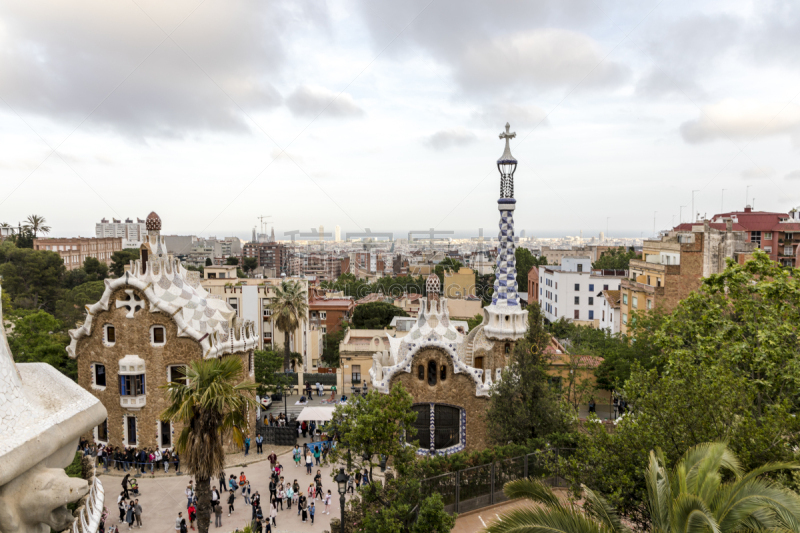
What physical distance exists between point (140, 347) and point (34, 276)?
1600 inches

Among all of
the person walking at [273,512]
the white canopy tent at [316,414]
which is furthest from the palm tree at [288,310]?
the person walking at [273,512]

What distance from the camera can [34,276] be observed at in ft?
185

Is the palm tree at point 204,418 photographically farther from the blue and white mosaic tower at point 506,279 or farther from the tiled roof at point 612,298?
the tiled roof at point 612,298

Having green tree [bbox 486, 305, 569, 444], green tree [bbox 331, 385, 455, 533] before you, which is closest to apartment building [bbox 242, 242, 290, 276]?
green tree [bbox 486, 305, 569, 444]

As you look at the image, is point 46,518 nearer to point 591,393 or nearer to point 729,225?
point 591,393

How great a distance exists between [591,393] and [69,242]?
100 meters

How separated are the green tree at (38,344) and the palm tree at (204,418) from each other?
19.3 metres

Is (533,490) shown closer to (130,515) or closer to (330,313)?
(130,515)

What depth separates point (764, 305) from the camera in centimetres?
1727

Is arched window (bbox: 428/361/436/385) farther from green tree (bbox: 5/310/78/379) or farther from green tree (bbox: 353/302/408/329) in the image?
green tree (bbox: 353/302/408/329)

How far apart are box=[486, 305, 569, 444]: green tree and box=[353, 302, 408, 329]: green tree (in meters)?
38.6

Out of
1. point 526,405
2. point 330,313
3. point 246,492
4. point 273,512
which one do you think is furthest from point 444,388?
point 330,313

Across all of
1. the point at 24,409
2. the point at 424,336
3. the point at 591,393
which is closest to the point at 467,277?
the point at 591,393

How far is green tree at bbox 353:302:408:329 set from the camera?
57969 millimetres
